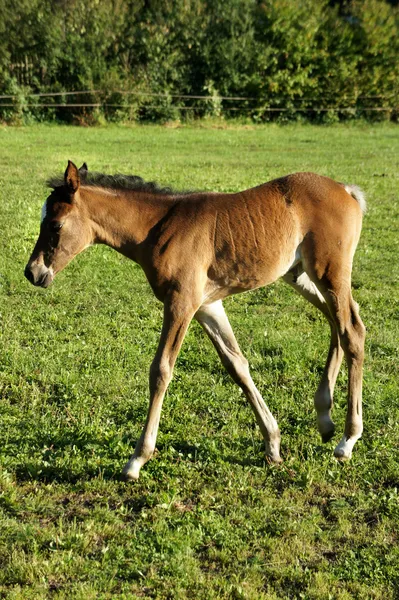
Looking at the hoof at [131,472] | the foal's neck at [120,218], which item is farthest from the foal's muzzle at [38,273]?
the hoof at [131,472]

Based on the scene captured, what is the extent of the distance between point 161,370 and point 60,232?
1.08 metres

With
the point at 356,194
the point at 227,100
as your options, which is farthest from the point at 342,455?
the point at 227,100

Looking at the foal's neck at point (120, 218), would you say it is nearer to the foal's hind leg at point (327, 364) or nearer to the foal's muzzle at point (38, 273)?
the foal's muzzle at point (38, 273)

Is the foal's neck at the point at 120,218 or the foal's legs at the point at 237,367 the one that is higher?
the foal's neck at the point at 120,218

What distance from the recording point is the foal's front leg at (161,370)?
174 inches

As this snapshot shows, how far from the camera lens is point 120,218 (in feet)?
15.3

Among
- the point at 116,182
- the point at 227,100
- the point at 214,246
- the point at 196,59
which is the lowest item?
the point at 227,100

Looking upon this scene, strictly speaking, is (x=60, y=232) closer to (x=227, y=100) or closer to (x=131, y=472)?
(x=131, y=472)

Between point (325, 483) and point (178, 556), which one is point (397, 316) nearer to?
point (325, 483)

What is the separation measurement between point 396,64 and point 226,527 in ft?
98.5

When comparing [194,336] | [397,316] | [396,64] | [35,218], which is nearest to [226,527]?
[194,336]

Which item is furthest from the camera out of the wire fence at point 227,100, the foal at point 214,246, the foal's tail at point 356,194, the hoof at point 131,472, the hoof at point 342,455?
the wire fence at point 227,100

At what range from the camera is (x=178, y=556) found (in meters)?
3.67

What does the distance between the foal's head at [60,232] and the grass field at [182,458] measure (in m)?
1.16
